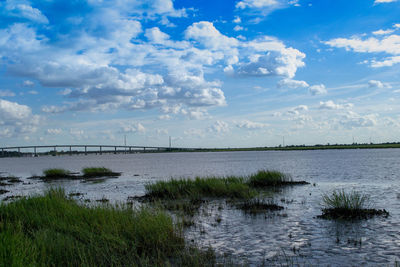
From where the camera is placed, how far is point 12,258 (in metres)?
6.23

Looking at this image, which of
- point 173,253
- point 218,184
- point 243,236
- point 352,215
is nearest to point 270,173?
point 218,184

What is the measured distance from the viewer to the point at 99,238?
968cm

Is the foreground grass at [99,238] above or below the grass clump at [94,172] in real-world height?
above

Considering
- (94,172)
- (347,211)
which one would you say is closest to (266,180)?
(347,211)

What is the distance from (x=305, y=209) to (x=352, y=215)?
10.6 ft

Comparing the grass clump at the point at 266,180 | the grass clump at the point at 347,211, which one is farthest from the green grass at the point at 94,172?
the grass clump at the point at 347,211

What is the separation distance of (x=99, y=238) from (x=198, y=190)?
47.8 feet

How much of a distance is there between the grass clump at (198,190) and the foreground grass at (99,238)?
10987mm

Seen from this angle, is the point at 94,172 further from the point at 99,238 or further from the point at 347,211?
the point at 99,238

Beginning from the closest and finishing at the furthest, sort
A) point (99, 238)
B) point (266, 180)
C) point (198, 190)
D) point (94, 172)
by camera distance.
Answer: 1. point (99, 238)
2. point (198, 190)
3. point (266, 180)
4. point (94, 172)

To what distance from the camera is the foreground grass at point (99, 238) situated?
27.5ft

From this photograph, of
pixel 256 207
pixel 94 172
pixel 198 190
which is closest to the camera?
pixel 256 207

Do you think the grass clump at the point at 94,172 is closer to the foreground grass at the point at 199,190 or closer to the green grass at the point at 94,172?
the green grass at the point at 94,172

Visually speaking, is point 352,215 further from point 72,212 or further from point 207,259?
point 72,212
